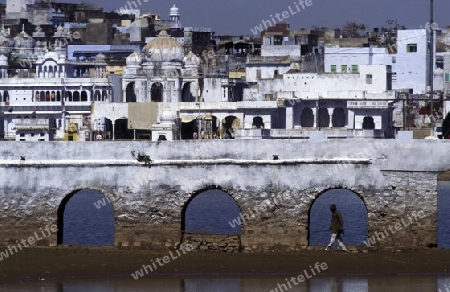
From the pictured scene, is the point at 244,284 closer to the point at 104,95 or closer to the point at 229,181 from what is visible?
the point at 229,181

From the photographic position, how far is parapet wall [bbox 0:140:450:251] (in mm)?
27328

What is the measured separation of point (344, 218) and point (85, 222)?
23.4 feet

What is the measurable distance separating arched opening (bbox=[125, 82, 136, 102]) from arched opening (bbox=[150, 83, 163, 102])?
83cm

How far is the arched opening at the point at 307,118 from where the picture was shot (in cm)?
5600

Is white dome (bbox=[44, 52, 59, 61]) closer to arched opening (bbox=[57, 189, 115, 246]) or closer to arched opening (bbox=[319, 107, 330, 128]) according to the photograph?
arched opening (bbox=[319, 107, 330, 128])

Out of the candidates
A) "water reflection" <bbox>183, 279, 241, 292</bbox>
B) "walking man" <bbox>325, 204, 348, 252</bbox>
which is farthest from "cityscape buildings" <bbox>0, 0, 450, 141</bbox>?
"water reflection" <bbox>183, 279, 241, 292</bbox>

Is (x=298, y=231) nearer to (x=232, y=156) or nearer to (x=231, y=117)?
(x=232, y=156)

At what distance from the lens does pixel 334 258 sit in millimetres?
26406

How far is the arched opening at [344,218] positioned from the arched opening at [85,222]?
15.8 ft

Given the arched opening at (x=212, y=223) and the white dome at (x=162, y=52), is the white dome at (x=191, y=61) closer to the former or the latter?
the white dome at (x=162, y=52)

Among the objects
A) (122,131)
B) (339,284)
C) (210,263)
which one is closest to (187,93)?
(122,131)

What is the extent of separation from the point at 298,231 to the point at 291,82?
30780 mm

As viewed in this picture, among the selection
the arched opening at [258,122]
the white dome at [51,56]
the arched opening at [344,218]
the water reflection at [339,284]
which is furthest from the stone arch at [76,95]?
the water reflection at [339,284]

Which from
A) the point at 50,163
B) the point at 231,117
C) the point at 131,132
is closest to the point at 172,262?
the point at 50,163
